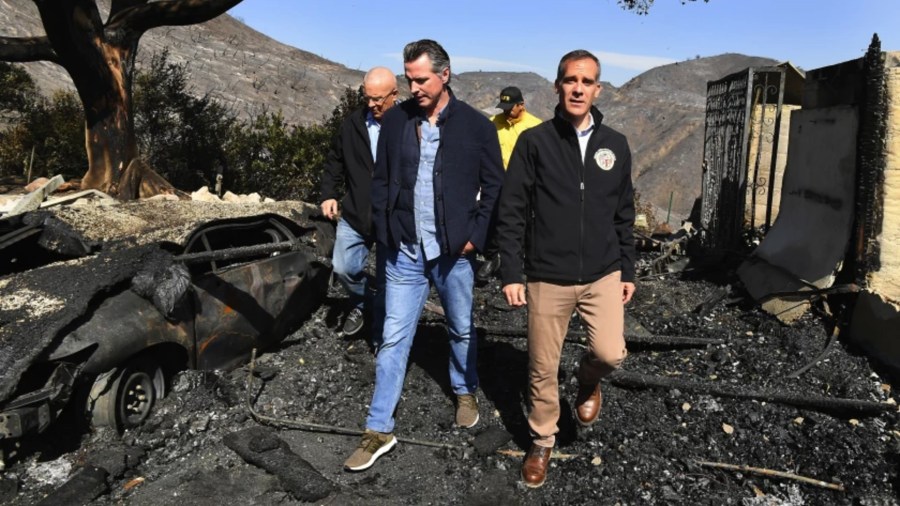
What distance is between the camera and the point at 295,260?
535 cm

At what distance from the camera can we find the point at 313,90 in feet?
89.4

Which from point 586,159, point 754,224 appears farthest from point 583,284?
point 754,224

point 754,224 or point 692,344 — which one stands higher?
point 754,224

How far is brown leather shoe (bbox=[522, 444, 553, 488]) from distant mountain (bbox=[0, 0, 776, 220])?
635 inches

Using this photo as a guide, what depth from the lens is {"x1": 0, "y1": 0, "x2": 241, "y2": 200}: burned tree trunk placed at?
8.23 meters

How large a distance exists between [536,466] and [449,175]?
62.0 inches

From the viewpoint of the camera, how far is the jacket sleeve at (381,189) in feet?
12.1

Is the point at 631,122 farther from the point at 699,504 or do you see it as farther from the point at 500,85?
the point at 699,504

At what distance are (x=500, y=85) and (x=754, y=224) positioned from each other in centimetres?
3226

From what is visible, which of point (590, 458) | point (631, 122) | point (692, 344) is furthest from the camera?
point (631, 122)

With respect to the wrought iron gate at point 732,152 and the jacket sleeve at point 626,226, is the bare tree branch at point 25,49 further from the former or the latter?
the wrought iron gate at point 732,152

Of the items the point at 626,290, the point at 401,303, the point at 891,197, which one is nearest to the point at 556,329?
the point at 626,290

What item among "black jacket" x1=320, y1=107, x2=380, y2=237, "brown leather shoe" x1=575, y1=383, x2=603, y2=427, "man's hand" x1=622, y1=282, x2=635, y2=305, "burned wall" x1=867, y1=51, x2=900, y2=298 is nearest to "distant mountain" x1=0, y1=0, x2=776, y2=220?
"burned wall" x1=867, y1=51, x2=900, y2=298

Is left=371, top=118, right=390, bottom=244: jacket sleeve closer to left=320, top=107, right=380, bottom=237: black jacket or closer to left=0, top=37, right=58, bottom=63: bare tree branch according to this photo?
left=320, top=107, right=380, bottom=237: black jacket
